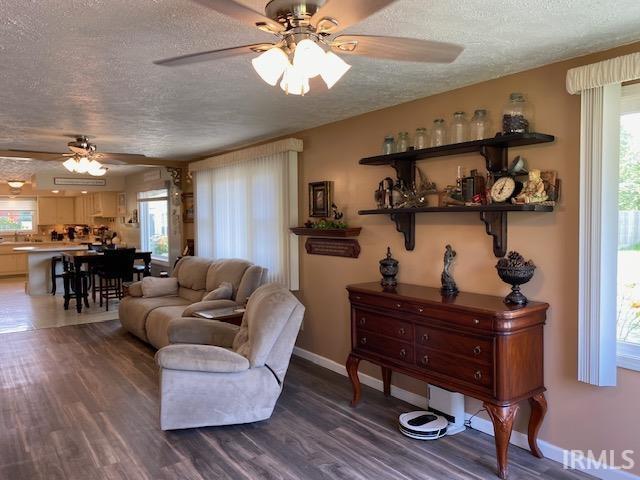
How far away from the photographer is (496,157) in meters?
2.93

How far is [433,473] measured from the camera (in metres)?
2.65

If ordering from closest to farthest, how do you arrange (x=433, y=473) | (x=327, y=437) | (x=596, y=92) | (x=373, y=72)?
(x=596, y=92) → (x=433, y=473) → (x=373, y=72) → (x=327, y=437)

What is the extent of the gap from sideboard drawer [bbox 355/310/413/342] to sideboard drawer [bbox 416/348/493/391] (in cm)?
14

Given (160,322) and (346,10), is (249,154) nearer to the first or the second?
(160,322)

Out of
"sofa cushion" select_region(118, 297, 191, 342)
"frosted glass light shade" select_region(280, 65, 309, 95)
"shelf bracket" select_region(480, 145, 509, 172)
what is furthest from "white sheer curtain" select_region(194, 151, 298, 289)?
"frosted glass light shade" select_region(280, 65, 309, 95)

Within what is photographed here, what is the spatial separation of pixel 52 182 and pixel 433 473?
9.14m

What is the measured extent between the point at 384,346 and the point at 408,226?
947mm

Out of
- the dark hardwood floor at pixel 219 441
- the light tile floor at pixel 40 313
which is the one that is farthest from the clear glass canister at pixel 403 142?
the light tile floor at pixel 40 313

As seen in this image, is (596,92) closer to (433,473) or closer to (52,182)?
(433,473)

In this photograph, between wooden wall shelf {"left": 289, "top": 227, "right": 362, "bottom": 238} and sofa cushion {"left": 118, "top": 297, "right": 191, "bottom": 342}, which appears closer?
wooden wall shelf {"left": 289, "top": 227, "right": 362, "bottom": 238}

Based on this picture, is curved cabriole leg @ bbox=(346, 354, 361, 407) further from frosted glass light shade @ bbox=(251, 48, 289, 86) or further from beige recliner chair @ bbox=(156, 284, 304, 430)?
frosted glass light shade @ bbox=(251, 48, 289, 86)

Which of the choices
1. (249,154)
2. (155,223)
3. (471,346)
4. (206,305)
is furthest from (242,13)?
(155,223)

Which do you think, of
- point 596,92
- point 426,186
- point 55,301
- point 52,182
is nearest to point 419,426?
point 426,186

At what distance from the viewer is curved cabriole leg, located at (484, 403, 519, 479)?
2.55 metres
